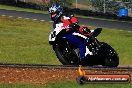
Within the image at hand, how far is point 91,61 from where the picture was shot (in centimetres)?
1294

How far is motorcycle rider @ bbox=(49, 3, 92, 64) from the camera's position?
1238cm

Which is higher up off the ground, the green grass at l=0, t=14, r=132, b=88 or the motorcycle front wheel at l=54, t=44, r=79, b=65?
the motorcycle front wheel at l=54, t=44, r=79, b=65

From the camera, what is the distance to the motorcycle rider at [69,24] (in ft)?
40.6

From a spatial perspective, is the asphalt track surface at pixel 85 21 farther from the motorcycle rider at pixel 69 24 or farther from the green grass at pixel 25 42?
the motorcycle rider at pixel 69 24

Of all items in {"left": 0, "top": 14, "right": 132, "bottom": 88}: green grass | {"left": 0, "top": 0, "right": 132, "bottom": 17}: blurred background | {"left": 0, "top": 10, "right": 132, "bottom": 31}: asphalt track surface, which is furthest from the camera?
{"left": 0, "top": 0, "right": 132, "bottom": 17}: blurred background

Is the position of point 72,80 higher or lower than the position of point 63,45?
lower

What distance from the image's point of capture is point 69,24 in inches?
493

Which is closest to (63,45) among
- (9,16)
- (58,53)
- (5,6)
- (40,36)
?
(58,53)

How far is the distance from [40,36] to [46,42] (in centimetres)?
206

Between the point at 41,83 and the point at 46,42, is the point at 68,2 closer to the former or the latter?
the point at 46,42

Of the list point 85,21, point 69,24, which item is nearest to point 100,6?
point 85,21

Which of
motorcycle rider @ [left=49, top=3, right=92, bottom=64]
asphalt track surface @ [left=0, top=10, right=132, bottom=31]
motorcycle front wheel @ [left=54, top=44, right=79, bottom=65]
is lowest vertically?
asphalt track surface @ [left=0, top=10, right=132, bottom=31]

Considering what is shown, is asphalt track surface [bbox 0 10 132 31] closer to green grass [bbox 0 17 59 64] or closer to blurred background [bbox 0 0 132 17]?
green grass [bbox 0 17 59 64]

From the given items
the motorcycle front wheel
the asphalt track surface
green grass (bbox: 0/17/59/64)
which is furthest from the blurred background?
the motorcycle front wheel
